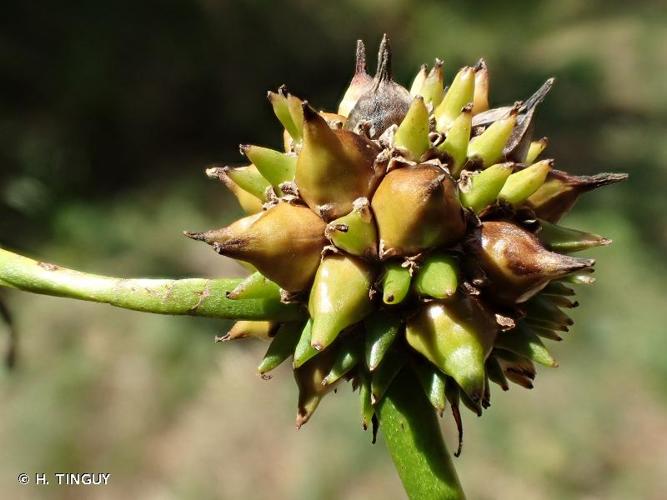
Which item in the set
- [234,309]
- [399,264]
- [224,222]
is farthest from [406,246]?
[224,222]

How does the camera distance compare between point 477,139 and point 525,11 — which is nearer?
point 477,139

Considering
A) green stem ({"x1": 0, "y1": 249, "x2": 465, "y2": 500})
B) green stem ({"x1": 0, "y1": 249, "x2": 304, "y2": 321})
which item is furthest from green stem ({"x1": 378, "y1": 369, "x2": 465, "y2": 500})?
green stem ({"x1": 0, "y1": 249, "x2": 304, "y2": 321})

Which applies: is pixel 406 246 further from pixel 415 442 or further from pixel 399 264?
pixel 415 442

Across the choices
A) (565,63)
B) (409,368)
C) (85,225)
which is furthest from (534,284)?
(565,63)

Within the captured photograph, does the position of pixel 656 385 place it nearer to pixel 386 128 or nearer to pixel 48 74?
pixel 386 128

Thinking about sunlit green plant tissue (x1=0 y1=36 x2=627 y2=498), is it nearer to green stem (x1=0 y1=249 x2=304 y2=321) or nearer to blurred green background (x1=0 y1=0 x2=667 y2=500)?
green stem (x1=0 y1=249 x2=304 y2=321)
